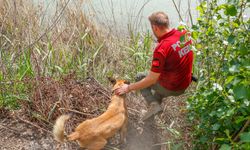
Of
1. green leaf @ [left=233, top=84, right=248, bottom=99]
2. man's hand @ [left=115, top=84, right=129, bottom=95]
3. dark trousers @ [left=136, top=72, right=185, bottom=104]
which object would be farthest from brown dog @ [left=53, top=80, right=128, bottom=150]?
green leaf @ [left=233, top=84, right=248, bottom=99]

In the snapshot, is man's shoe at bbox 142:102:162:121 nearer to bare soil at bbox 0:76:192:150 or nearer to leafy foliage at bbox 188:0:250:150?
bare soil at bbox 0:76:192:150

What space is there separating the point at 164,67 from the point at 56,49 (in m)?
2.12

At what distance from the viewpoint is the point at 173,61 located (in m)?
4.20

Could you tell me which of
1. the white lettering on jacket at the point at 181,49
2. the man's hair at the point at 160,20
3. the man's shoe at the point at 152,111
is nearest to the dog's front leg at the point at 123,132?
the man's shoe at the point at 152,111

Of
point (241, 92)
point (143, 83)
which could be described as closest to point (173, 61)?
point (143, 83)

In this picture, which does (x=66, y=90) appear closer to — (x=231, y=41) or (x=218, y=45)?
(x=218, y=45)

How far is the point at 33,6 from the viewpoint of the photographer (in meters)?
6.59

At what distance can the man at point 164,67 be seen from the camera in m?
4.11

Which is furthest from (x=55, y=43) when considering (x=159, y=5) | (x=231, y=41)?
(x=231, y=41)

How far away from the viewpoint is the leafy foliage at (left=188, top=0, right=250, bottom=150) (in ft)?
9.63

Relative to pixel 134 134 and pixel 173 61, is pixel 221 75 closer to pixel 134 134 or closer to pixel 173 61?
pixel 173 61

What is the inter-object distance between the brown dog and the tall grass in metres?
0.84

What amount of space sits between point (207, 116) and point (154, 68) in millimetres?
723

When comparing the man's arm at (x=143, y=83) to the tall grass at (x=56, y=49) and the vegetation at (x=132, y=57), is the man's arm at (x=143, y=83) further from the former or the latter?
the tall grass at (x=56, y=49)
